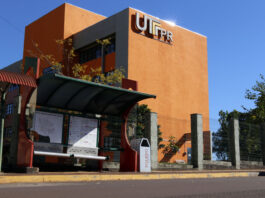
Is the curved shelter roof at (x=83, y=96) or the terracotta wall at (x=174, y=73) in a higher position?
the terracotta wall at (x=174, y=73)

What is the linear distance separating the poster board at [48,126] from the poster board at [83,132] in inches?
19.0

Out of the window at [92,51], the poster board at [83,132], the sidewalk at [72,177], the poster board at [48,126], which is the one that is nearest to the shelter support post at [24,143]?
the poster board at [48,126]

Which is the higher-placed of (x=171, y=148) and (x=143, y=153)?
(x=171, y=148)

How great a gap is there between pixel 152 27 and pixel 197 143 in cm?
1729

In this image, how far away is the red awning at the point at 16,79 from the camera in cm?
943

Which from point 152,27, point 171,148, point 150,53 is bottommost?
point 171,148

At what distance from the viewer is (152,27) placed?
32531mm

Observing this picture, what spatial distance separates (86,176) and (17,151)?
2418 mm

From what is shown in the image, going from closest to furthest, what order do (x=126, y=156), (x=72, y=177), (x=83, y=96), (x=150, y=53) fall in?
(x=72, y=177) < (x=83, y=96) < (x=126, y=156) < (x=150, y=53)

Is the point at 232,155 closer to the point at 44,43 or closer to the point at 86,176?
the point at 86,176

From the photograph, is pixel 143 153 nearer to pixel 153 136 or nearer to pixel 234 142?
pixel 153 136

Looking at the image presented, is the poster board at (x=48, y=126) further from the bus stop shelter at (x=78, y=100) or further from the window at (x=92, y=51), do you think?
the window at (x=92, y=51)

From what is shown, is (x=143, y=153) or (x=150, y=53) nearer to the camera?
(x=143, y=153)

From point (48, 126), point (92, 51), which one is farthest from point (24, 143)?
point (92, 51)
